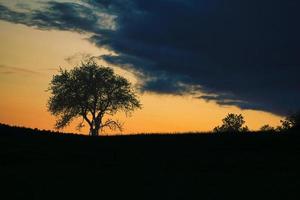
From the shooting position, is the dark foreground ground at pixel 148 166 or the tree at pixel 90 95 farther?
the tree at pixel 90 95

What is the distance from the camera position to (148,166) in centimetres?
3688

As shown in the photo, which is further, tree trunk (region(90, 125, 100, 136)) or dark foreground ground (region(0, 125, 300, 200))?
tree trunk (region(90, 125, 100, 136))

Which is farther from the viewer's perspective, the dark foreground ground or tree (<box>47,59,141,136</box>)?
tree (<box>47,59,141,136</box>)

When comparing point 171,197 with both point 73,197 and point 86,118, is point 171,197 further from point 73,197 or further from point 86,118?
point 86,118

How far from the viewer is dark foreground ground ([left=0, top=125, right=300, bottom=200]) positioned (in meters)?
23.0

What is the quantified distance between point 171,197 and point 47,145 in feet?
95.9

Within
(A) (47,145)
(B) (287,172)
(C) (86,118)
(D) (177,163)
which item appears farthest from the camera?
(C) (86,118)

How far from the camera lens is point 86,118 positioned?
8750cm

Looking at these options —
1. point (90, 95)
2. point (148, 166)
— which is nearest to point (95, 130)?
point (90, 95)

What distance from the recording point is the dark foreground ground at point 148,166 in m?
23.0

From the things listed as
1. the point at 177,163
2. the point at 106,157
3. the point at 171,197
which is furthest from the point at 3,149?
the point at 171,197

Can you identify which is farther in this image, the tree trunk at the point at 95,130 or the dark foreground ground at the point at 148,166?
the tree trunk at the point at 95,130

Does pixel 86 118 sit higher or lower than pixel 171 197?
higher

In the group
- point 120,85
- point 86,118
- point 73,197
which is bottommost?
point 73,197
